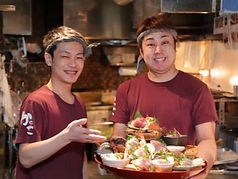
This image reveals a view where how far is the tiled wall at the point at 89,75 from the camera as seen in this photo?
18.8 feet

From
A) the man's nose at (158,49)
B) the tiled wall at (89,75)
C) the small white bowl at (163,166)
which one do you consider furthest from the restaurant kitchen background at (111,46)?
the small white bowl at (163,166)

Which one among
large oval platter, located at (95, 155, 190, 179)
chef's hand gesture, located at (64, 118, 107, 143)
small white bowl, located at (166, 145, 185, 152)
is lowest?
large oval platter, located at (95, 155, 190, 179)

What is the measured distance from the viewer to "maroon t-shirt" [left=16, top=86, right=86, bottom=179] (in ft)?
6.61

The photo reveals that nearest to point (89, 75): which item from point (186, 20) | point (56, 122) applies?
point (186, 20)

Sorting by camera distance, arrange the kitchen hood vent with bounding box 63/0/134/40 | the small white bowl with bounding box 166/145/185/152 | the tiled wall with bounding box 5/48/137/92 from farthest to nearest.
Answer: the tiled wall with bounding box 5/48/137/92, the kitchen hood vent with bounding box 63/0/134/40, the small white bowl with bounding box 166/145/185/152

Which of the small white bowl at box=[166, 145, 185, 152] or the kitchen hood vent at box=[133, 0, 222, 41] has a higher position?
the kitchen hood vent at box=[133, 0, 222, 41]

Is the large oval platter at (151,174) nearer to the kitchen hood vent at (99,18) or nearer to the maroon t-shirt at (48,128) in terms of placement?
the maroon t-shirt at (48,128)

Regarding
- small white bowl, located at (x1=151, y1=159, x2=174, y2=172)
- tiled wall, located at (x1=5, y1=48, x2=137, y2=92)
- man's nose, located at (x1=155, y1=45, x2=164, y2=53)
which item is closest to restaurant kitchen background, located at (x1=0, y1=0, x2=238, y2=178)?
tiled wall, located at (x1=5, y1=48, x2=137, y2=92)

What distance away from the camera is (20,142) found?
2.01 meters

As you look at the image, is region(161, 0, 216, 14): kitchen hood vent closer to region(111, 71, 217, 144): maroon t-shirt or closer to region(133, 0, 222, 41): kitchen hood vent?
region(133, 0, 222, 41): kitchen hood vent

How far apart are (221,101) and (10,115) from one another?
74.7 inches

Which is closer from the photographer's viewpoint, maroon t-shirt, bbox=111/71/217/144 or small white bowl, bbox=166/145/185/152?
small white bowl, bbox=166/145/185/152

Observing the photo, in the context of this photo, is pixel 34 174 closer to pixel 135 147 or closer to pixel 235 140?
pixel 135 147

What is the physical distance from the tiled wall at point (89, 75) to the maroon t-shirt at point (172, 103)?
135 inches
